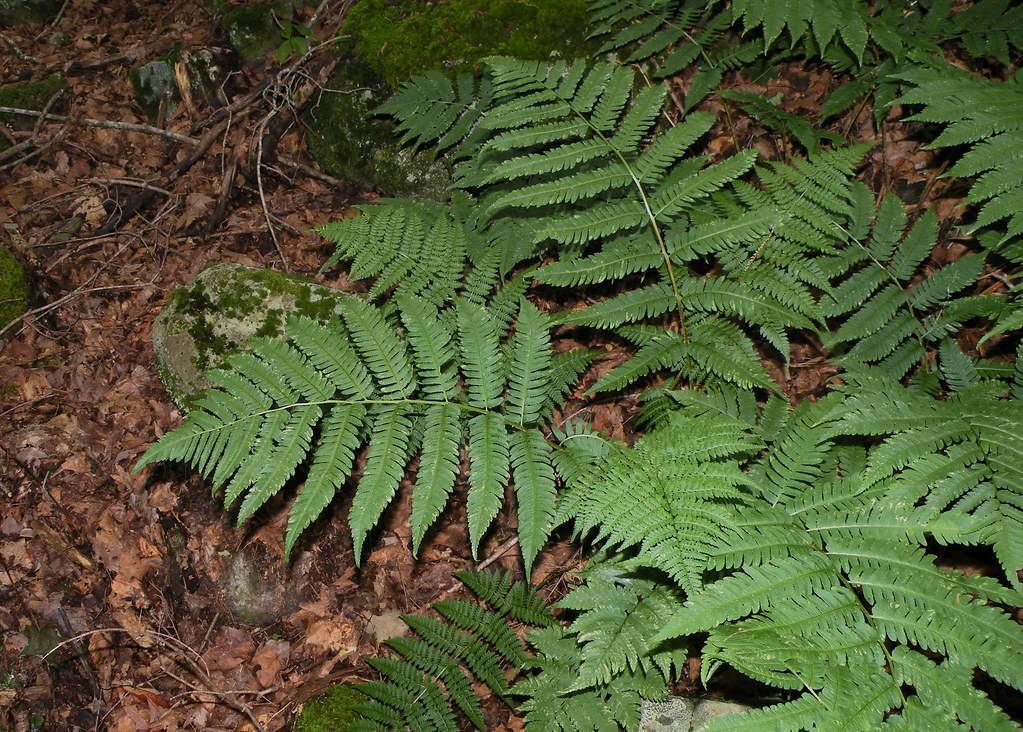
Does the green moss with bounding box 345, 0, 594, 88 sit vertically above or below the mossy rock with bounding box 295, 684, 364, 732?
above

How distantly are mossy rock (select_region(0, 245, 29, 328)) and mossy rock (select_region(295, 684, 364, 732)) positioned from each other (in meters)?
3.97

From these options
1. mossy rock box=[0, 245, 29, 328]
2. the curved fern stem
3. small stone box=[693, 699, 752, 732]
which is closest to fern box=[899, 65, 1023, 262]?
the curved fern stem

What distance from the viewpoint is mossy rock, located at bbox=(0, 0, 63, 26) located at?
309 inches

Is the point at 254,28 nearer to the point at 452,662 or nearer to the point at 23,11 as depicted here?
the point at 23,11

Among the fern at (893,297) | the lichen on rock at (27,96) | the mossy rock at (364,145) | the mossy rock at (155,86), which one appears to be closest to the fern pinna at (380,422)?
the fern at (893,297)

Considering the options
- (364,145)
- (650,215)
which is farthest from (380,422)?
(364,145)

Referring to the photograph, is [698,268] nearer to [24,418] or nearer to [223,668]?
[223,668]

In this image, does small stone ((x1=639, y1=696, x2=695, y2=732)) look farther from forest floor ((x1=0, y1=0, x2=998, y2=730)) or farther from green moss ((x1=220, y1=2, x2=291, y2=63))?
green moss ((x1=220, y1=2, x2=291, y2=63))

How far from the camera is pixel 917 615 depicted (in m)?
2.05

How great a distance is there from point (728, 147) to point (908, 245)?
1.64 m

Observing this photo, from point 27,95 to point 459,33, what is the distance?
4656mm

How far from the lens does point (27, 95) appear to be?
6.82 meters

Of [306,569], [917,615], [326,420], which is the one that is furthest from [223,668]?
[917,615]

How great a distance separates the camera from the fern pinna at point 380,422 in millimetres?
2623
